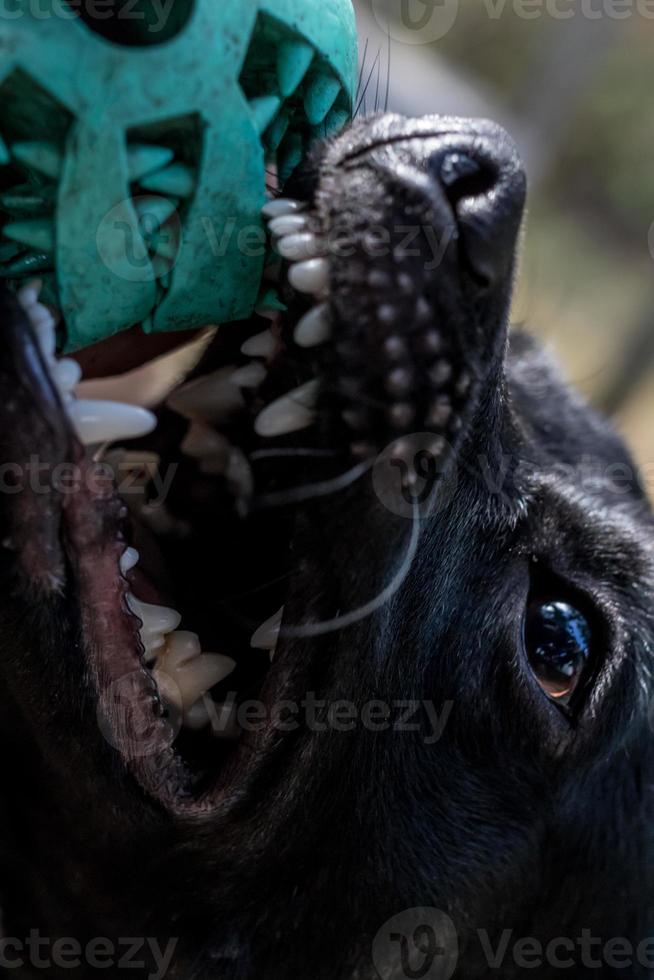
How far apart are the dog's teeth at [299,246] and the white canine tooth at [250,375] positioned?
26 cm

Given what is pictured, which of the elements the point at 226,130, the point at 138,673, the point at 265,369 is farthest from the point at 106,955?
the point at 226,130

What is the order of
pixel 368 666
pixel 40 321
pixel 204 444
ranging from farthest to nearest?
pixel 204 444, pixel 368 666, pixel 40 321

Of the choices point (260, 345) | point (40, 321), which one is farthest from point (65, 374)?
point (260, 345)

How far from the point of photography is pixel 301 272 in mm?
1362

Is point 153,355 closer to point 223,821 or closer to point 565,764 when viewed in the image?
point 223,821

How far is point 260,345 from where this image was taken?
1590mm

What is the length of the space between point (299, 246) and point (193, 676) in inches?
25.1

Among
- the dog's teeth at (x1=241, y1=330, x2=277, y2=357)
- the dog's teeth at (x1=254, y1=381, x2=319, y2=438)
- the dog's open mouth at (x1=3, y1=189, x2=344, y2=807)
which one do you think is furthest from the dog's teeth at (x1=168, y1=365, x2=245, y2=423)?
the dog's teeth at (x1=254, y1=381, x2=319, y2=438)

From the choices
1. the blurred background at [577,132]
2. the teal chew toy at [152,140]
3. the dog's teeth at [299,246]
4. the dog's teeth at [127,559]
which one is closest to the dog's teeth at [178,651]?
the dog's teeth at [127,559]

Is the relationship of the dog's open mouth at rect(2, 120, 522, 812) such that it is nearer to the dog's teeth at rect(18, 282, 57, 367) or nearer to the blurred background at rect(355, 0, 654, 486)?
the dog's teeth at rect(18, 282, 57, 367)

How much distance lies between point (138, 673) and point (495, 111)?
398 centimetres

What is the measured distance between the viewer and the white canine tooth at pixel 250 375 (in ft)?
5.31

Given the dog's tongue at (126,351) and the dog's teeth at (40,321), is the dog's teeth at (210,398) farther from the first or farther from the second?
the dog's teeth at (40,321)

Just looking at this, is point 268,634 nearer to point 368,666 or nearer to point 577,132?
point 368,666
